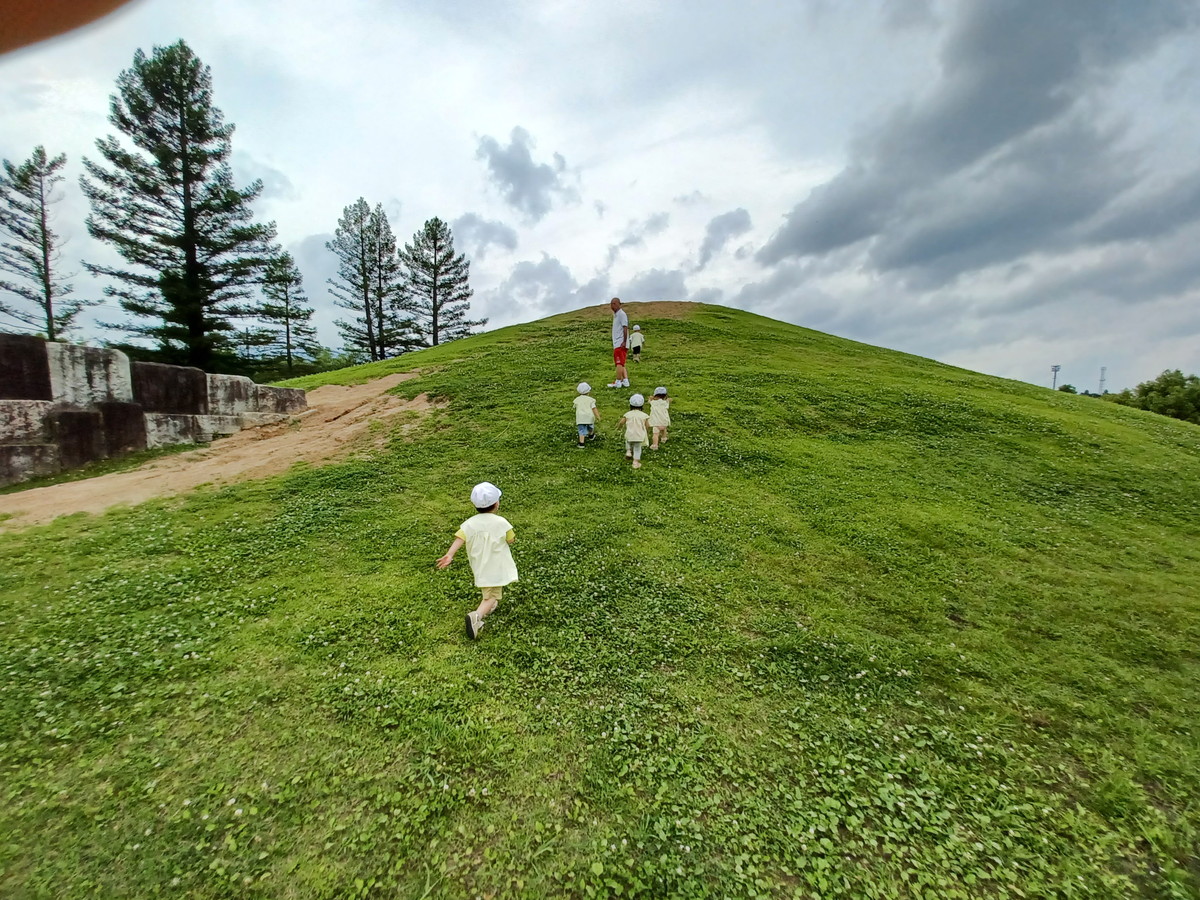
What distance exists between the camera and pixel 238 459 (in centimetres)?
1117

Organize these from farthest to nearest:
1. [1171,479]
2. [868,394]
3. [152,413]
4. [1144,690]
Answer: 1. [868,394]
2. [152,413]
3. [1171,479]
4. [1144,690]

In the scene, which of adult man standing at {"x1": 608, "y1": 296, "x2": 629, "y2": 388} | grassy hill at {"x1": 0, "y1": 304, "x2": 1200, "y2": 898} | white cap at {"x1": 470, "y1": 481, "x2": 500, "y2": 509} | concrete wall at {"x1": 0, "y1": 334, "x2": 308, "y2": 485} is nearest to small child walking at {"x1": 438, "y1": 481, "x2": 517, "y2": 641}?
white cap at {"x1": 470, "y1": 481, "x2": 500, "y2": 509}

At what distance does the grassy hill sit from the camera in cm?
324

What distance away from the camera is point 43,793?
3518 millimetres

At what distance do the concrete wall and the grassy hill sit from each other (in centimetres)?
344

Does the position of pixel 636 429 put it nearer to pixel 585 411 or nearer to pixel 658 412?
pixel 658 412

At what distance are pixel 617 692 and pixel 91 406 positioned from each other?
1261cm

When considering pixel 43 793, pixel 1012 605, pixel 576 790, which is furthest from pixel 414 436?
pixel 1012 605

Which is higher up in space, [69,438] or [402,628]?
[69,438]

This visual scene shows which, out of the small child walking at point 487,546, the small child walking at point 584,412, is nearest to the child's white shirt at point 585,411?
the small child walking at point 584,412

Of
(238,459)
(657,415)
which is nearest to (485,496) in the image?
(657,415)

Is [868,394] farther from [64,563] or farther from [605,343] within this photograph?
[64,563]

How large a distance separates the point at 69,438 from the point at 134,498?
302cm

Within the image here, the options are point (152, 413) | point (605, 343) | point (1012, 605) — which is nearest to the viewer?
point (1012, 605)
